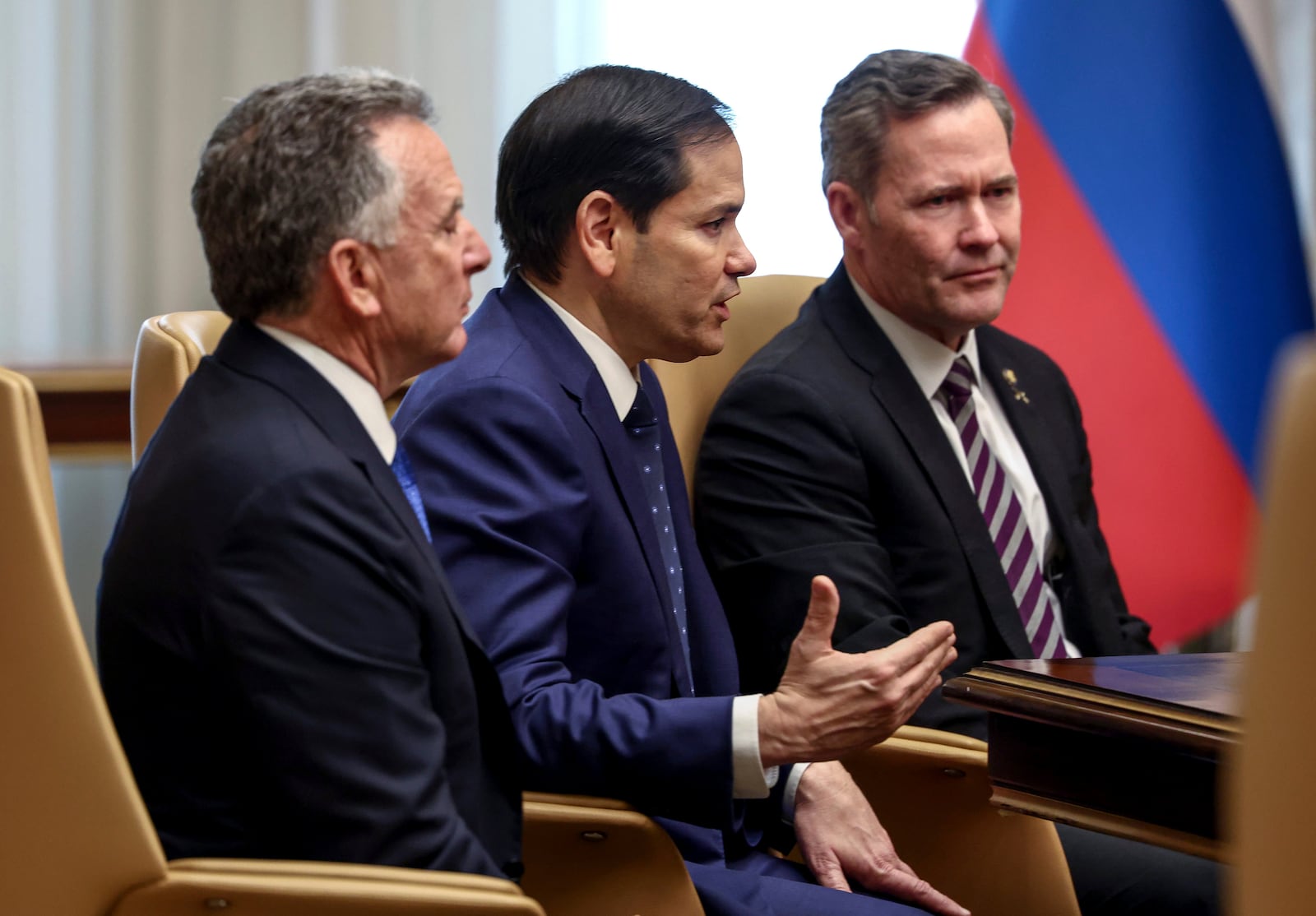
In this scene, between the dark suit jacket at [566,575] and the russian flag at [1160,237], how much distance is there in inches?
64.0

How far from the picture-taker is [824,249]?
10.5ft

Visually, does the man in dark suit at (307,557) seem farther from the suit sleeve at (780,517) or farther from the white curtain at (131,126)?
the white curtain at (131,126)

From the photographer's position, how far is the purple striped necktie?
217 centimetres

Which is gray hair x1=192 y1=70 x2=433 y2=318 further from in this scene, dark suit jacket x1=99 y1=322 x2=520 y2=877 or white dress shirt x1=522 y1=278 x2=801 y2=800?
white dress shirt x1=522 y1=278 x2=801 y2=800

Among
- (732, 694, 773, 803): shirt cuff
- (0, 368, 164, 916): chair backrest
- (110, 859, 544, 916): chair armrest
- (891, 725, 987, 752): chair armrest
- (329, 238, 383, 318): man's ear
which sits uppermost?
(329, 238, 383, 318): man's ear

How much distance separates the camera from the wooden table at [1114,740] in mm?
1373

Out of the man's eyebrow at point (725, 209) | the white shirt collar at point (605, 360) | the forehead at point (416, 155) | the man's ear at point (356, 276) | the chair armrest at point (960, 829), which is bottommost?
the chair armrest at point (960, 829)

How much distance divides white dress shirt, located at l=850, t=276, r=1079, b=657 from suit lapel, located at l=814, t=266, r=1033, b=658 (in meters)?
0.04

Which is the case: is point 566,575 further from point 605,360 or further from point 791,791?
point 791,791

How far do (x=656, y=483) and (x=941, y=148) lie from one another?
79 centimetres

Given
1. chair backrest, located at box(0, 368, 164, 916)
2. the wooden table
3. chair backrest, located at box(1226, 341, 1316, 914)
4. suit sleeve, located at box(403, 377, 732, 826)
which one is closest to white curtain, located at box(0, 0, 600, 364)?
suit sleeve, located at box(403, 377, 732, 826)

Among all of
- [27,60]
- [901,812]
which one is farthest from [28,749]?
[27,60]

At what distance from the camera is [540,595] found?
1.59 metres

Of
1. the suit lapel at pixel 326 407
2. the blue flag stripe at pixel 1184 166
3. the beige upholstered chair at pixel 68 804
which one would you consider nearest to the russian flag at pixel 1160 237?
the blue flag stripe at pixel 1184 166
